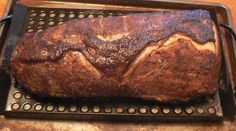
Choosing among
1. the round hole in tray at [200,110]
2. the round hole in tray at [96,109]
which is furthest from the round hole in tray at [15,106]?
the round hole in tray at [200,110]

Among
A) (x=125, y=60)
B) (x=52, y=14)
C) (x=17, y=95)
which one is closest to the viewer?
(x=125, y=60)

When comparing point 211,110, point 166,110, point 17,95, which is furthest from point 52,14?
point 211,110

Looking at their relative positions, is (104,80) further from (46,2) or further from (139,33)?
(46,2)

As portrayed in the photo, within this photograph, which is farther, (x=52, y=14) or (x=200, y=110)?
(x=52, y=14)

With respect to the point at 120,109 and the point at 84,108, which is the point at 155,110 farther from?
the point at 84,108

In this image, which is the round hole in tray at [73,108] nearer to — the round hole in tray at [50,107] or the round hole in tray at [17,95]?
the round hole in tray at [50,107]

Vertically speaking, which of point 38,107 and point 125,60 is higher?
point 125,60

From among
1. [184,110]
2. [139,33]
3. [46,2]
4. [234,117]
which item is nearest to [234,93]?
[234,117]

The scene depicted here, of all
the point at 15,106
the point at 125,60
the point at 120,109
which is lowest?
the point at 15,106
